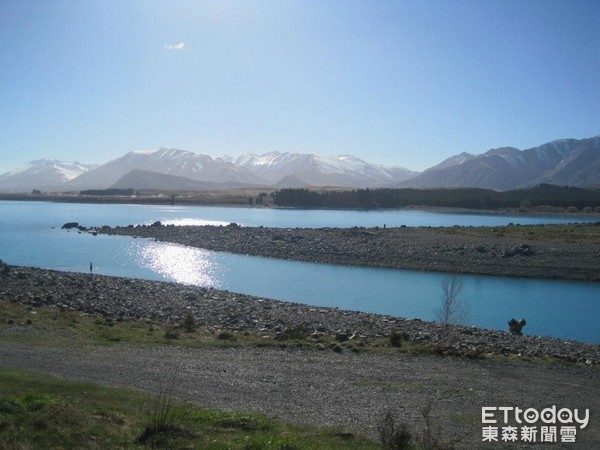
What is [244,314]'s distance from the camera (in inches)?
702

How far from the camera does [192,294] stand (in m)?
21.6

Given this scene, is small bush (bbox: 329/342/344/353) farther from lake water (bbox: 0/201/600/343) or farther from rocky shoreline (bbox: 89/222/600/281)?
rocky shoreline (bbox: 89/222/600/281)

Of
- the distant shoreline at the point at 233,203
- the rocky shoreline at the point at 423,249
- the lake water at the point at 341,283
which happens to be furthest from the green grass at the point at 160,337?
the distant shoreline at the point at 233,203

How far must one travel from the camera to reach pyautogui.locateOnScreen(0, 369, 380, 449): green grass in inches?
215

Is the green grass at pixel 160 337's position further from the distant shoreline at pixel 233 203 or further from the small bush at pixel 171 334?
the distant shoreline at pixel 233 203

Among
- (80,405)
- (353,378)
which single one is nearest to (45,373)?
(80,405)

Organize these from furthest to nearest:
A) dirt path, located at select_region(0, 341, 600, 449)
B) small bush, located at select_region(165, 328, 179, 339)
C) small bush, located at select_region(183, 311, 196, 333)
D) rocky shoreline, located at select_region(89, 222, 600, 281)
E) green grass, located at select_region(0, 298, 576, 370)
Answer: rocky shoreline, located at select_region(89, 222, 600, 281), small bush, located at select_region(183, 311, 196, 333), small bush, located at select_region(165, 328, 179, 339), green grass, located at select_region(0, 298, 576, 370), dirt path, located at select_region(0, 341, 600, 449)

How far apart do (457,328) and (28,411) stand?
13415mm

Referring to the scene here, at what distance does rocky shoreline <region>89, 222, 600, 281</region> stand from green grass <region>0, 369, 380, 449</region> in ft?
93.7

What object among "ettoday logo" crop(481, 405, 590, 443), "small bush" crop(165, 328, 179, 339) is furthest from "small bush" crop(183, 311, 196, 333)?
"ettoday logo" crop(481, 405, 590, 443)

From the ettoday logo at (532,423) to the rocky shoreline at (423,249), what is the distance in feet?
84.9

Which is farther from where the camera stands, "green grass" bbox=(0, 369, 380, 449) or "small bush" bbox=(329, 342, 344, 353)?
"small bush" bbox=(329, 342, 344, 353)

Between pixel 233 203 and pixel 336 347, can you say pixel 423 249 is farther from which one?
pixel 233 203

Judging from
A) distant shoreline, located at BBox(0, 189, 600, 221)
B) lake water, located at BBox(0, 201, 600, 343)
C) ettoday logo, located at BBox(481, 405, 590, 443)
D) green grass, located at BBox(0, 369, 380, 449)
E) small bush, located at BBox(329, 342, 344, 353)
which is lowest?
lake water, located at BBox(0, 201, 600, 343)
